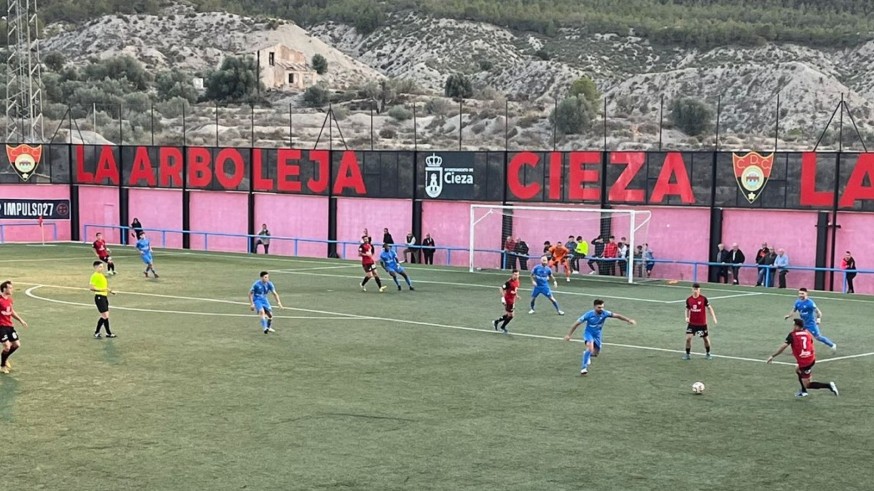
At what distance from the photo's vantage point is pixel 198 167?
5216cm

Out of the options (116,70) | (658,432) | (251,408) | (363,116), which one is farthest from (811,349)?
(116,70)

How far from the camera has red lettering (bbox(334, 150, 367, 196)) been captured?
47.8 meters

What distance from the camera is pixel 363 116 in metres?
81.6

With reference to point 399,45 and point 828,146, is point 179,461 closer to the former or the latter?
point 828,146

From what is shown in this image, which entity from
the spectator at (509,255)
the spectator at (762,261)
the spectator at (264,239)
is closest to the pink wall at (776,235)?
the spectator at (762,261)

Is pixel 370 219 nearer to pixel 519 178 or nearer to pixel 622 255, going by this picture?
pixel 519 178

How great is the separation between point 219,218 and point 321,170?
7.11 meters

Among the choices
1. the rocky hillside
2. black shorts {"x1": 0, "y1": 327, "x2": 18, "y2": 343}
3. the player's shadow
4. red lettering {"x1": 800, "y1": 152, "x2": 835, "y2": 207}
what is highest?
the rocky hillside

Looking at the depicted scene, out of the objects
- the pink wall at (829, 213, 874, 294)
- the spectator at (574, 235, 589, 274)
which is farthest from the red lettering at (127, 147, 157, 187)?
the pink wall at (829, 213, 874, 294)

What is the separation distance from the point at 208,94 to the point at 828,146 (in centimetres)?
6082

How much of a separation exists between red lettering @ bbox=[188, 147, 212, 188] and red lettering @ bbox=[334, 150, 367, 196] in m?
8.20

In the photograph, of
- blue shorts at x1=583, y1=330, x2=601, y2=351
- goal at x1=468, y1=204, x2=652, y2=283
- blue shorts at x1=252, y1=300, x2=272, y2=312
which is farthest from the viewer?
goal at x1=468, y1=204, x2=652, y2=283

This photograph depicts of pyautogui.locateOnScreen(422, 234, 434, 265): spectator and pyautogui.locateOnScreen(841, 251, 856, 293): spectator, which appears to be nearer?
pyautogui.locateOnScreen(841, 251, 856, 293): spectator

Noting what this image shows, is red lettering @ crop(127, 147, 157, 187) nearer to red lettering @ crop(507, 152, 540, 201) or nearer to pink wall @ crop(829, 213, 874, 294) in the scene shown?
red lettering @ crop(507, 152, 540, 201)
